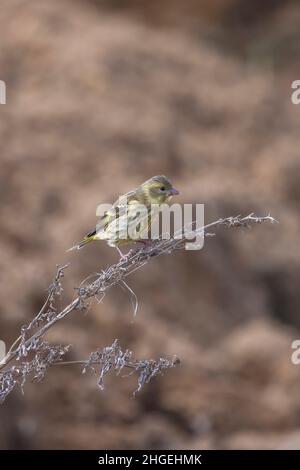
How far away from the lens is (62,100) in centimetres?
1916

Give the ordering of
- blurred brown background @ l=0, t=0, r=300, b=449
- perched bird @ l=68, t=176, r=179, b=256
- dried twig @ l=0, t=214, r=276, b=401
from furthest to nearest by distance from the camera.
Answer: blurred brown background @ l=0, t=0, r=300, b=449 < perched bird @ l=68, t=176, r=179, b=256 < dried twig @ l=0, t=214, r=276, b=401

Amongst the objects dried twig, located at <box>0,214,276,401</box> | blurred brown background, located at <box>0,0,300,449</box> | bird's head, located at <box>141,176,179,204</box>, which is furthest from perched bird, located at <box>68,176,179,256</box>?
Answer: blurred brown background, located at <box>0,0,300,449</box>

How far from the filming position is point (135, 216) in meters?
6.86

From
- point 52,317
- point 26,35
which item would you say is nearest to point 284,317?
point 26,35

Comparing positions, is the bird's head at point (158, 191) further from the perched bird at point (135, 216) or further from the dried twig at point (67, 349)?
the dried twig at point (67, 349)

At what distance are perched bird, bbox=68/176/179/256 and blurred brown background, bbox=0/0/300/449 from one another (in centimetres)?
538

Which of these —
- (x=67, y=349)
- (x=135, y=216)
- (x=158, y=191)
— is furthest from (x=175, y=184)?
(x=67, y=349)

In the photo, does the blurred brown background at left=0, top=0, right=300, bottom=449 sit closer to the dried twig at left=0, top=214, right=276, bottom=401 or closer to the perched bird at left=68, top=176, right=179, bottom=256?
the perched bird at left=68, top=176, right=179, bottom=256

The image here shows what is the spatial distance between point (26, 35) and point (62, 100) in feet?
8.11

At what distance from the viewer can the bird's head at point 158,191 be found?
6.92 m

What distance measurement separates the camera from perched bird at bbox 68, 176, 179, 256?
22.3 feet

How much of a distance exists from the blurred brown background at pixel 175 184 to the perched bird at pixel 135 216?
17.6 ft

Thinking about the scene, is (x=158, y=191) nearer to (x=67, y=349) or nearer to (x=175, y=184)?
(x=67, y=349)

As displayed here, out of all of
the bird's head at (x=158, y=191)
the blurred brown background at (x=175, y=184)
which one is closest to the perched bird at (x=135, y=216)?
the bird's head at (x=158, y=191)
